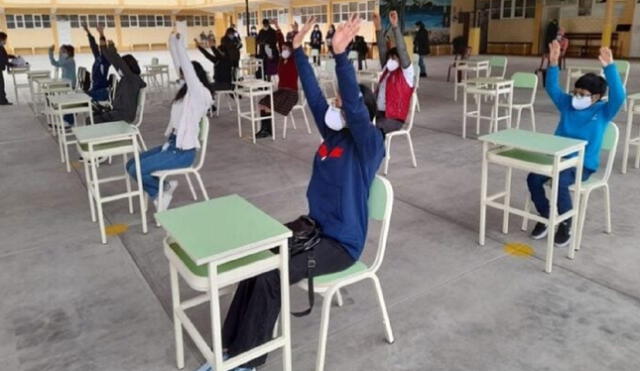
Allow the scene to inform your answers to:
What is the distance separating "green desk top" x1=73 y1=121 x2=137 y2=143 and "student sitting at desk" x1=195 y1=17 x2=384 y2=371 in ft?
5.64

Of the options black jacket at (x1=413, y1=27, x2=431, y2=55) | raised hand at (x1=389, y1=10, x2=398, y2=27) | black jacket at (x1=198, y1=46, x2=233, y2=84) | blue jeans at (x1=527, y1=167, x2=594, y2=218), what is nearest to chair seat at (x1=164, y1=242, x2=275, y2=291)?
blue jeans at (x1=527, y1=167, x2=594, y2=218)

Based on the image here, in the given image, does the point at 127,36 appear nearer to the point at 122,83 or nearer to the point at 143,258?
the point at 122,83

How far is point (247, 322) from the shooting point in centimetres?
191

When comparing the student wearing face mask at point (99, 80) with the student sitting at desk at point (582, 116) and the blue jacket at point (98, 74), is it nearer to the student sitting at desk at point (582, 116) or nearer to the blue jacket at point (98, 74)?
the blue jacket at point (98, 74)

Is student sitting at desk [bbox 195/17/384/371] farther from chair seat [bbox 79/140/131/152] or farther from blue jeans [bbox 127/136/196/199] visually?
chair seat [bbox 79/140/131/152]

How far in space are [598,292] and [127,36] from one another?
97.8 ft

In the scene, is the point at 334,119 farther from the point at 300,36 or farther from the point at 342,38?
the point at 300,36

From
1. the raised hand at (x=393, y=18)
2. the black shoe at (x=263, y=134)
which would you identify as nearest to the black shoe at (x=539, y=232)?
the raised hand at (x=393, y=18)

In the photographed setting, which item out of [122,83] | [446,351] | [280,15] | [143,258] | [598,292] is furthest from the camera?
[280,15]

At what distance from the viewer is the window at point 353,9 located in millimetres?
21469

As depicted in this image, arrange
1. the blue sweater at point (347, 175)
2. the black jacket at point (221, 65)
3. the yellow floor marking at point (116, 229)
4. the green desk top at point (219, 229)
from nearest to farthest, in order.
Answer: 1. the green desk top at point (219, 229)
2. the blue sweater at point (347, 175)
3. the yellow floor marking at point (116, 229)
4. the black jacket at point (221, 65)

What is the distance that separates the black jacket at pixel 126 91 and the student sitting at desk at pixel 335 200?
11.1ft

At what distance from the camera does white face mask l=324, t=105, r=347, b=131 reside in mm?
2084

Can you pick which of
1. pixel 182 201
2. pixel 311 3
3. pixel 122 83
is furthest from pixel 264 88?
pixel 311 3
